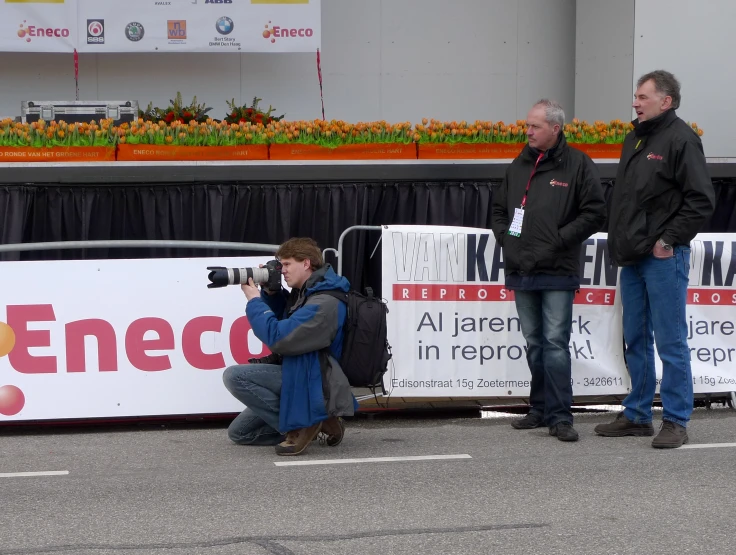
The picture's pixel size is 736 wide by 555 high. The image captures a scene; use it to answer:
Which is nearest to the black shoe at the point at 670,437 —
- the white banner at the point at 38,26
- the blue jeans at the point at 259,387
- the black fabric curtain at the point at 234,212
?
the blue jeans at the point at 259,387

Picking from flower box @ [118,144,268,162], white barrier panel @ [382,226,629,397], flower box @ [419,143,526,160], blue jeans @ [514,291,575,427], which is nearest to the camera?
blue jeans @ [514,291,575,427]

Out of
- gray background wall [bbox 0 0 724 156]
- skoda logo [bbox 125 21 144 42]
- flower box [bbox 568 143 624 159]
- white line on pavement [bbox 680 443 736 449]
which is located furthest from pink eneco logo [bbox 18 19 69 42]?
white line on pavement [bbox 680 443 736 449]

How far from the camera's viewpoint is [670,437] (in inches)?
238

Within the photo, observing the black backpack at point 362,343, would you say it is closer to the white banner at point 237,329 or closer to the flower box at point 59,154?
the white banner at point 237,329

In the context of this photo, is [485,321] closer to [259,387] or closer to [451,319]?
[451,319]

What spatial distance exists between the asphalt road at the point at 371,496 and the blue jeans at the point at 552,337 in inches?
8.6

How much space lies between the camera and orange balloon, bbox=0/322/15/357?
21.6 feet

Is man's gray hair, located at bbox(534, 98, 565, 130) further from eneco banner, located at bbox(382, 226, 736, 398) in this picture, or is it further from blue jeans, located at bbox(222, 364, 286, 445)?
blue jeans, located at bbox(222, 364, 286, 445)

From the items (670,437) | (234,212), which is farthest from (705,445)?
(234,212)

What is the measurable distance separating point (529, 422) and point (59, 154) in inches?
170

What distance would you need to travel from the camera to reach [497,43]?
14250mm

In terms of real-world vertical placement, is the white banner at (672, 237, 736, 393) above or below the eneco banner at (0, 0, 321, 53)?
below

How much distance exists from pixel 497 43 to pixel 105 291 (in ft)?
29.1

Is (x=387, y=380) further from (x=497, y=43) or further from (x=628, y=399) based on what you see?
(x=497, y=43)
